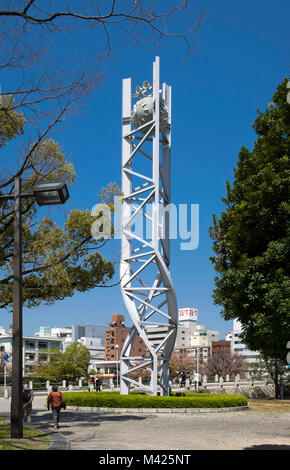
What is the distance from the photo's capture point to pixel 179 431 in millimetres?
14711

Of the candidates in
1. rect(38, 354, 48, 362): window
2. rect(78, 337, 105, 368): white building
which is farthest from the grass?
rect(78, 337, 105, 368): white building

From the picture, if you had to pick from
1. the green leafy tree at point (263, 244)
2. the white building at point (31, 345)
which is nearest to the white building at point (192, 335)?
the white building at point (31, 345)

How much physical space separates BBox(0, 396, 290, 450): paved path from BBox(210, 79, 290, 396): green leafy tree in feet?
8.43

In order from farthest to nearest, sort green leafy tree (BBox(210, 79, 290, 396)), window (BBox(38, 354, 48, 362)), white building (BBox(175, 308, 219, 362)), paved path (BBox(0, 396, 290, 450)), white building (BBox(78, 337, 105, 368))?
white building (BBox(175, 308, 219, 362)), white building (BBox(78, 337, 105, 368)), window (BBox(38, 354, 48, 362)), green leafy tree (BBox(210, 79, 290, 396)), paved path (BBox(0, 396, 290, 450))

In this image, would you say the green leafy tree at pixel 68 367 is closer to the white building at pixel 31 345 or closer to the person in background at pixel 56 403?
the white building at pixel 31 345

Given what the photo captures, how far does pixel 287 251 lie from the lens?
48.9ft

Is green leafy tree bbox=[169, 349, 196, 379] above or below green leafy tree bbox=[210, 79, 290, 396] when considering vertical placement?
below

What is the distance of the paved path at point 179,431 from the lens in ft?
37.8

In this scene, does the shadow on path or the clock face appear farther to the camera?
the clock face

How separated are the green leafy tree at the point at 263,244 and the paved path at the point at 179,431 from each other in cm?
257

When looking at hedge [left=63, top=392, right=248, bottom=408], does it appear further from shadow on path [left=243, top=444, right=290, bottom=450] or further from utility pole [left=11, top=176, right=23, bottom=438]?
utility pole [left=11, top=176, right=23, bottom=438]

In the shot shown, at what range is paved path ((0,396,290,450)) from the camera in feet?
37.8

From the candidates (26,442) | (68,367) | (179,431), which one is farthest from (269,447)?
(68,367)
